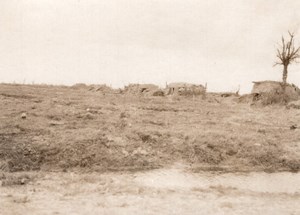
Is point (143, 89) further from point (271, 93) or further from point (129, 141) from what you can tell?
point (129, 141)

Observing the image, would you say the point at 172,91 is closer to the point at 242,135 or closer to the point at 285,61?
the point at 285,61

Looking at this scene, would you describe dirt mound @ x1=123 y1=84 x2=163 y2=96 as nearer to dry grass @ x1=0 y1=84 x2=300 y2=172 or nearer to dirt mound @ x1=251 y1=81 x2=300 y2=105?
dirt mound @ x1=251 y1=81 x2=300 y2=105

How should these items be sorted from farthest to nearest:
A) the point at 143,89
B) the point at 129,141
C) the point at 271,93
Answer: the point at 143,89 → the point at 271,93 → the point at 129,141

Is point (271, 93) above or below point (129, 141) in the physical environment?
above

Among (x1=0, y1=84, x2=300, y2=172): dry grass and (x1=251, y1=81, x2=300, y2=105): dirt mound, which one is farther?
(x1=251, y1=81, x2=300, y2=105): dirt mound

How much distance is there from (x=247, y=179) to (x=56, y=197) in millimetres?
5560

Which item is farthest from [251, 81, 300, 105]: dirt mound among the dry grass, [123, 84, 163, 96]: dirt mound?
the dry grass

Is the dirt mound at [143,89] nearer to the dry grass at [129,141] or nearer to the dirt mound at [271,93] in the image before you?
the dirt mound at [271,93]

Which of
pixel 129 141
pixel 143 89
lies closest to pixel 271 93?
pixel 143 89

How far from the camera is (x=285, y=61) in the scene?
3078 cm

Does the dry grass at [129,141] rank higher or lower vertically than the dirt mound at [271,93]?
lower

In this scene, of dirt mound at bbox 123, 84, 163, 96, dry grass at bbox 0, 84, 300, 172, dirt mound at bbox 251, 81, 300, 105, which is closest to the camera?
dry grass at bbox 0, 84, 300, 172

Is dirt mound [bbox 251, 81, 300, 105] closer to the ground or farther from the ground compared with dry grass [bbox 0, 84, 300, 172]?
farther from the ground

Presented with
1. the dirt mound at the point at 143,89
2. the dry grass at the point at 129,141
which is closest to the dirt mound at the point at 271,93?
the dirt mound at the point at 143,89
